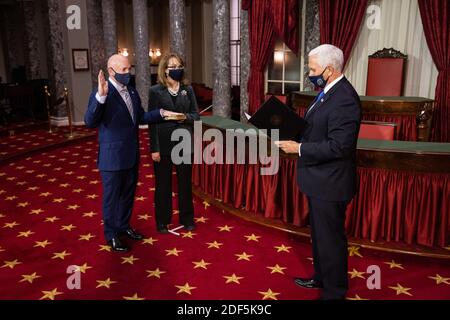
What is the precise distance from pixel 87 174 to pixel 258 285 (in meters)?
3.65

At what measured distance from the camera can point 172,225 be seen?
4.00m

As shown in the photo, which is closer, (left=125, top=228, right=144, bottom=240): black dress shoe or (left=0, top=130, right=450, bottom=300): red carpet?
(left=0, top=130, right=450, bottom=300): red carpet

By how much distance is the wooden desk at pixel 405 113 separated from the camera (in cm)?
564

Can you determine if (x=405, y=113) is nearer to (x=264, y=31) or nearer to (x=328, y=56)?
(x=264, y=31)

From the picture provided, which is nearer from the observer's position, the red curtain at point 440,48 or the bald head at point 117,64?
the bald head at point 117,64

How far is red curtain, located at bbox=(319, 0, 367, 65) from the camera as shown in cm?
715

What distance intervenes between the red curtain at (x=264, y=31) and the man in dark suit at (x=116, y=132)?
5.12m

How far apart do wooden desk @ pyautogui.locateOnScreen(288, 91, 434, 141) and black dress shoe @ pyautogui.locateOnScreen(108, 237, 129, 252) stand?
402 cm

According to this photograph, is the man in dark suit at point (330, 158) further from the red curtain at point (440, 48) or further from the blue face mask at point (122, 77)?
the red curtain at point (440, 48)

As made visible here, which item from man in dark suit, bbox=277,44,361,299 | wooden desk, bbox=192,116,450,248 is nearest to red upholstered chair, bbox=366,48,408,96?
wooden desk, bbox=192,116,450,248

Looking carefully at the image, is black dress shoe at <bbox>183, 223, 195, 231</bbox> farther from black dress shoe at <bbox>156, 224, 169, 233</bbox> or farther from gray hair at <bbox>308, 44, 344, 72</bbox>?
gray hair at <bbox>308, 44, 344, 72</bbox>

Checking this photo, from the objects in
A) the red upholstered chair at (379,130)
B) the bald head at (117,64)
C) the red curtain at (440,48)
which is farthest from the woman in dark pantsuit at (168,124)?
the red curtain at (440,48)

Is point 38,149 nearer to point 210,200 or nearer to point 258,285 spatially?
point 210,200
